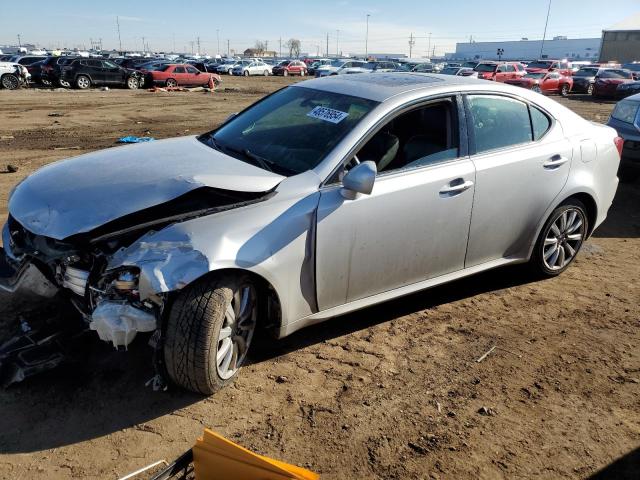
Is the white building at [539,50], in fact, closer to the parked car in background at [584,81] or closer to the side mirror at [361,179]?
the parked car in background at [584,81]

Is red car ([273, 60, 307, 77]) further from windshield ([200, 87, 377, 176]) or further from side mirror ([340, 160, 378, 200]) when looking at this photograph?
side mirror ([340, 160, 378, 200])

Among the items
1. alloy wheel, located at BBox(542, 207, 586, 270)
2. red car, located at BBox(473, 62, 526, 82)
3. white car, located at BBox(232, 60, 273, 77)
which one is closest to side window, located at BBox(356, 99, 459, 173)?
alloy wheel, located at BBox(542, 207, 586, 270)

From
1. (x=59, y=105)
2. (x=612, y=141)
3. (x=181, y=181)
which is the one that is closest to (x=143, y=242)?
(x=181, y=181)

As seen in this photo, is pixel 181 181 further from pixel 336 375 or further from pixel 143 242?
pixel 336 375

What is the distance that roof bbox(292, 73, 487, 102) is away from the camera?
3744mm

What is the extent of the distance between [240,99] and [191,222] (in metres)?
19.8

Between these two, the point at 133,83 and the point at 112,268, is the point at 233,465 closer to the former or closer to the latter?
the point at 112,268

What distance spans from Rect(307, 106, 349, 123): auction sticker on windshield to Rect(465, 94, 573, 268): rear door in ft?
3.22

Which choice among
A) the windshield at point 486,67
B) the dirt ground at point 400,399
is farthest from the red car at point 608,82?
the dirt ground at point 400,399

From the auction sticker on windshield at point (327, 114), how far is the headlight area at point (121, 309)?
5.53ft

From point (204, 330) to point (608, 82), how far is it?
29.0 meters

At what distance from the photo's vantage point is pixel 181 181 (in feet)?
10.1

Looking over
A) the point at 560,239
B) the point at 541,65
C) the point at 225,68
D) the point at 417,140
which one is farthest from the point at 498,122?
the point at 225,68

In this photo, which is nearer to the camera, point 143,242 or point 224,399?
point 143,242
